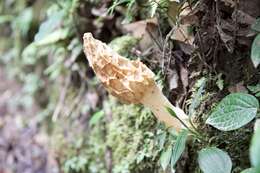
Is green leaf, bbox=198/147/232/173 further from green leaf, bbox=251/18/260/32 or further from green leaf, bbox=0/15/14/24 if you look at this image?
green leaf, bbox=0/15/14/24

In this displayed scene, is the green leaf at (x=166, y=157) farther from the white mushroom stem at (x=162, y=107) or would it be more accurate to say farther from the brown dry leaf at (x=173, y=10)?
the brown dry leaf at (x=173, y=10)

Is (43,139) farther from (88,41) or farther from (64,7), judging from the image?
(88,41)

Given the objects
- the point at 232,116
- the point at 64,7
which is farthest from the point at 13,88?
the point at 232,116

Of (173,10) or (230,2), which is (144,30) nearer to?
(173,10)

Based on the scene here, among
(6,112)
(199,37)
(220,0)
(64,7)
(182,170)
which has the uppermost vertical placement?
(220,0)

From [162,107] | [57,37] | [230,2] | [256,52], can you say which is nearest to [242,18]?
[230,2]

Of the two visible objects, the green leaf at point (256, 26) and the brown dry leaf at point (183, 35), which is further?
the brown dry leaf at point (183, 35)

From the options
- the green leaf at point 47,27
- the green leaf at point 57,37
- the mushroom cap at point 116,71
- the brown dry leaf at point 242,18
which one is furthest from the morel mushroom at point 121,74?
Answer: the green leaf at point 57,37
